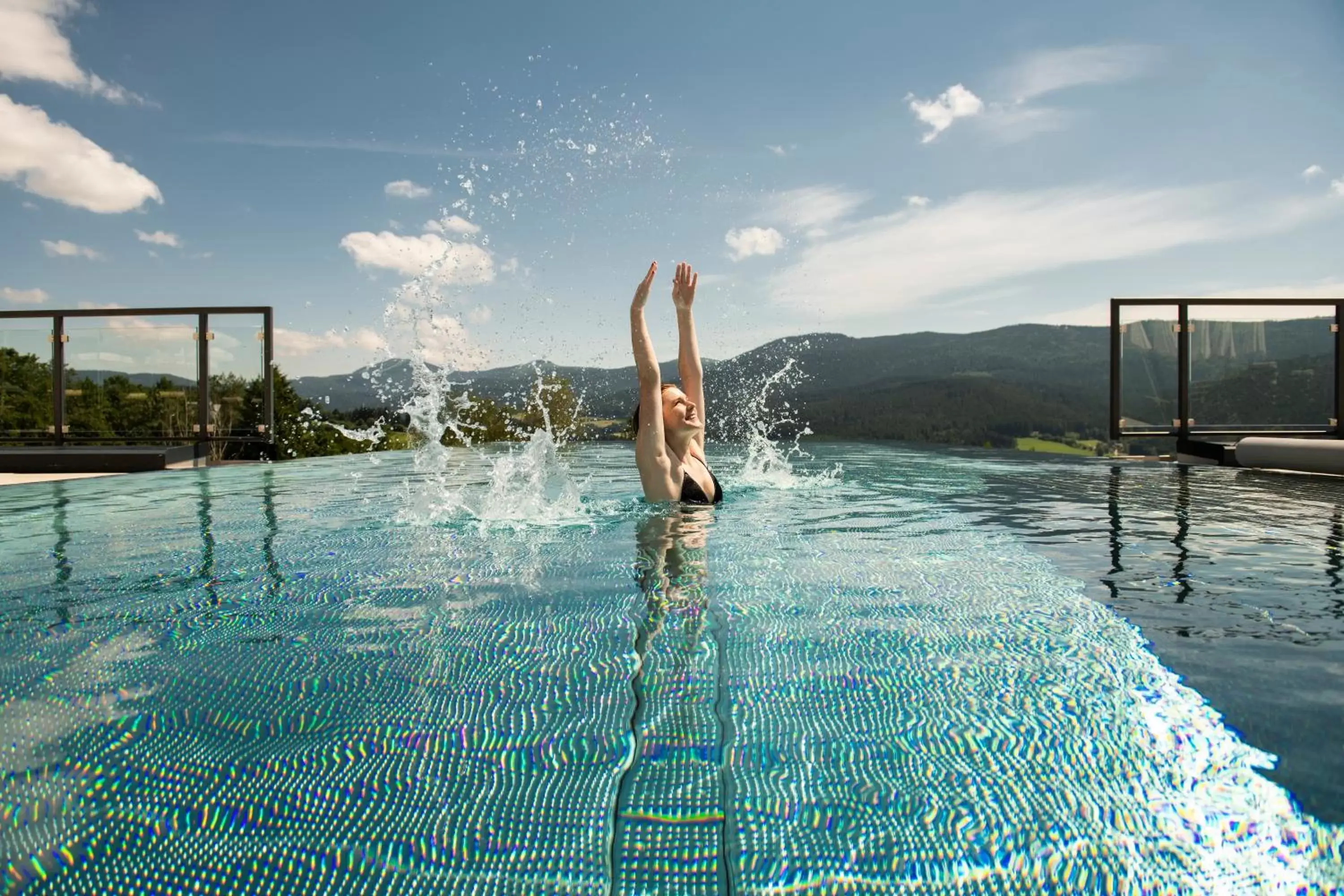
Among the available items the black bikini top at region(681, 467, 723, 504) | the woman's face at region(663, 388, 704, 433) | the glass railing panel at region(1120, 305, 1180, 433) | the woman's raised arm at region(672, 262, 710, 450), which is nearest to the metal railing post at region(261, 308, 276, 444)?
the woman's raised arm at region(672, 262, 710, 450)

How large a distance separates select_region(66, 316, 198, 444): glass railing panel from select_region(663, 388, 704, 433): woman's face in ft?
27.5

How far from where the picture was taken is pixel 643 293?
13.5ft

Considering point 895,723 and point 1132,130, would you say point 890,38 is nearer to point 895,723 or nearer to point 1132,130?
point 1132,130

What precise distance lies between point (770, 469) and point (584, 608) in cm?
572

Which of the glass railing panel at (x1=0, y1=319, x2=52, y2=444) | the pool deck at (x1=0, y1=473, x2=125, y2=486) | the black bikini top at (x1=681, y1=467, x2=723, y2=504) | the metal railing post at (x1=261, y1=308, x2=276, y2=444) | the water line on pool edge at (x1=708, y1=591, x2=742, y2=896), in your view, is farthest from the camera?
the metal railing post at (x1=261, y1=308, x2=276, y2=444)

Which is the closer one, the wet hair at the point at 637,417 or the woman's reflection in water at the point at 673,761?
the woman's reflection in water at the point at 673,761

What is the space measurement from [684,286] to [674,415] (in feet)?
2.91

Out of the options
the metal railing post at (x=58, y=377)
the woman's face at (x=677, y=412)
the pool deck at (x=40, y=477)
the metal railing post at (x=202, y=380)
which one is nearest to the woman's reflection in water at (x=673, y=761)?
the woman's face at (x=677, y=412)

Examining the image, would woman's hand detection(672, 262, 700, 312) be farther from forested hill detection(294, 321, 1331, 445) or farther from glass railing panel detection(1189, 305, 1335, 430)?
glass railing panel detection(1189, 305, 1335, 430)

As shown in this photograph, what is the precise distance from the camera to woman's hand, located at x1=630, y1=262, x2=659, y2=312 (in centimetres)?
410

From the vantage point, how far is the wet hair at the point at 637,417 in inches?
177

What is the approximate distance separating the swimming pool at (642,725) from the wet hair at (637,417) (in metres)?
1.24

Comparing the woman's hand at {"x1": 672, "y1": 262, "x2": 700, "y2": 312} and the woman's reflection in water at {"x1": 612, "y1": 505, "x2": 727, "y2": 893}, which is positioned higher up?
the woman's hand at {"x1": 672, "y1": 262, "x2": 700, "y2": 312}

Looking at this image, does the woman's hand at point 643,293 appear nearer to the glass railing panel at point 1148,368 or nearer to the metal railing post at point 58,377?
the glass railing panel at point 1148,368
